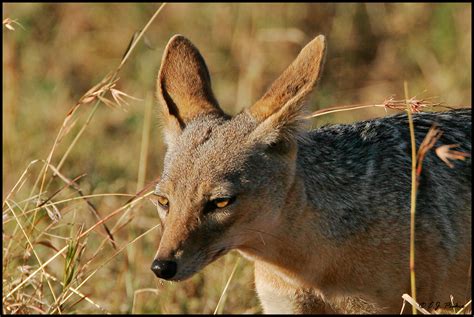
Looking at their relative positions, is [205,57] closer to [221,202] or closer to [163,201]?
[163,201]

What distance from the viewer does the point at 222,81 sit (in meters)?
10.7

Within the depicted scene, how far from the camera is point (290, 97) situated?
5.44 m

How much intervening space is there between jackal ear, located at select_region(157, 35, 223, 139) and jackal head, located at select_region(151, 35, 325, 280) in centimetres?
15

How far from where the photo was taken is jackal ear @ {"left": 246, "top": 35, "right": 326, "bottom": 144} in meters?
5.32

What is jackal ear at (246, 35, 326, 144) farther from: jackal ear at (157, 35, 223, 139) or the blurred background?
the blurred background

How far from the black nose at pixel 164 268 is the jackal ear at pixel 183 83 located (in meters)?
1.15

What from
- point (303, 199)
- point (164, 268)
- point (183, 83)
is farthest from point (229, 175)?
point (183, 83)

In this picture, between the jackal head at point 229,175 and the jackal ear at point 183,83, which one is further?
the jackal ear at point 183,83

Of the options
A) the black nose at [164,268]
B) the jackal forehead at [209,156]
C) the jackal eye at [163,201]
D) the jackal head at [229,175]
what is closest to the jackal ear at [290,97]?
the jackal head at [229,175]

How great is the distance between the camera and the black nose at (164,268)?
197 inches

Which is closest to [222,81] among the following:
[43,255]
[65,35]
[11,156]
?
[65,35]

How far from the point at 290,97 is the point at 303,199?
61 centimetres

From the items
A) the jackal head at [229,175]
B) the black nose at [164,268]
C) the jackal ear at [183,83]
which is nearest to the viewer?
the black nose at [164,268]

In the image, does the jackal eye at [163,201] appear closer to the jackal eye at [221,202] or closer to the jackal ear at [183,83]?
the jackal eye at [221,202]
